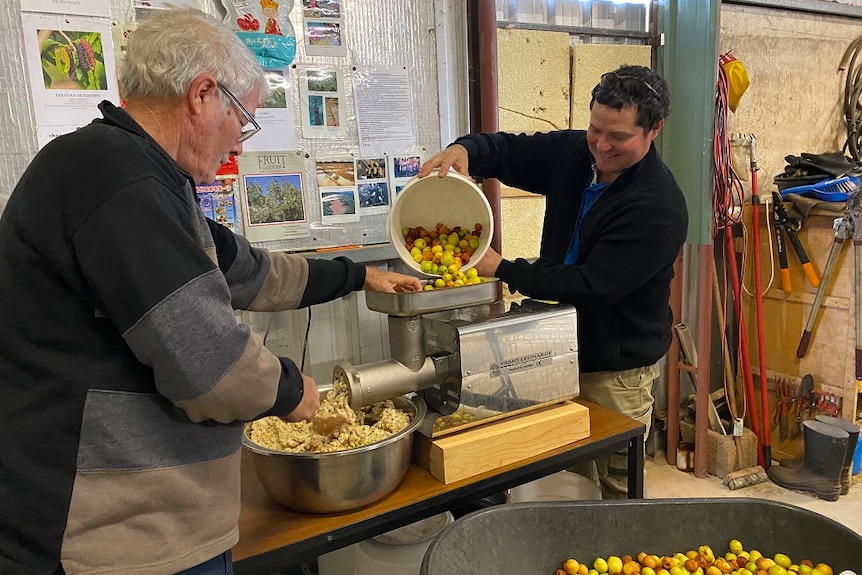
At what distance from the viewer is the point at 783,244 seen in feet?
10.2

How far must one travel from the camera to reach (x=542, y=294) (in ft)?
5.77

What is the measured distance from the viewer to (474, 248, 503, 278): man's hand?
1.78m

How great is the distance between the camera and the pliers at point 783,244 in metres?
3.02

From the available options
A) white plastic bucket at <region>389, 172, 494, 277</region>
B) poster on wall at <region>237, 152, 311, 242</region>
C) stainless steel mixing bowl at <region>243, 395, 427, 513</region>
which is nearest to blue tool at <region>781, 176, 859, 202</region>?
white plastic bucket at <region>389, 172, 494, 277</region>

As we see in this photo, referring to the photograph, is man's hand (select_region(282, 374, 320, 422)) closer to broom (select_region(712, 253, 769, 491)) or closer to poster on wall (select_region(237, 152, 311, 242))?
poster on wall (select_region(237, 152, 311, 242))

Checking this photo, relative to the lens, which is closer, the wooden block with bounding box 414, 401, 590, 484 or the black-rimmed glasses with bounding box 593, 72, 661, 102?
the wooden block with bounding box 414, 401, 590, 484

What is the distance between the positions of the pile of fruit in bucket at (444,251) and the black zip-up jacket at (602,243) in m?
0.16

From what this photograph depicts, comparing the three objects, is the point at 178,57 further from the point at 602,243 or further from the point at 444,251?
the point at 602,243

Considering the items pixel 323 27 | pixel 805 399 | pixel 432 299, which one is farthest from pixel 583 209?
pixel 805 399

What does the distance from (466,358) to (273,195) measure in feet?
3.14

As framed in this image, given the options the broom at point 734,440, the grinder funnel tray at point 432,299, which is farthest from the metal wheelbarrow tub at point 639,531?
the broom at point 734,440

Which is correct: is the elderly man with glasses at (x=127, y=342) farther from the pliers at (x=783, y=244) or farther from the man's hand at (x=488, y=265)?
the pliers at (x=783, y=244)

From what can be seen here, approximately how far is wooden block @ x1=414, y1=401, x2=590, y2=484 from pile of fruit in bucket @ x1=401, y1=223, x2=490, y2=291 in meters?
0.36

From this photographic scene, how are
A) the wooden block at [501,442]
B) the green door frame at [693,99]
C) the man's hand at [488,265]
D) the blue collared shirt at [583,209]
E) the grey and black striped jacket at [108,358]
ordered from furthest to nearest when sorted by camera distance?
1. the green door frame at [693,99]
2. the blue collared shirt at [583,209]
3. the man's hand at [488,265]
4. the wooden block at [501,442]
5. the grey and black striped jacket at [108,358]
